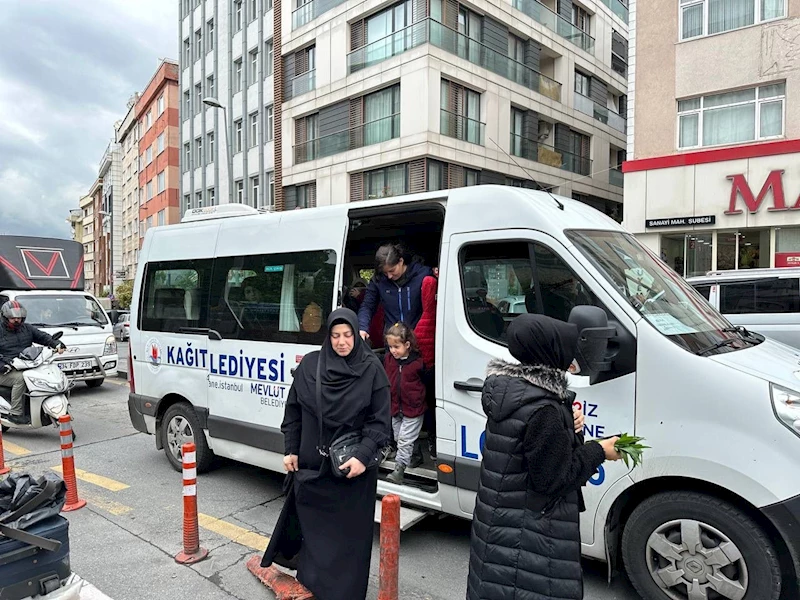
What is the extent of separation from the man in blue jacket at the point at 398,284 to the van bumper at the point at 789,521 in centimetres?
272

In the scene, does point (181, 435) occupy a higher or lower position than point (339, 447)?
lower

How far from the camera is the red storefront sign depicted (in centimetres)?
1403

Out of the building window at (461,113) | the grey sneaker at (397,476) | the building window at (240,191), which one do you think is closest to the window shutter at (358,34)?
the building window at (461,113)

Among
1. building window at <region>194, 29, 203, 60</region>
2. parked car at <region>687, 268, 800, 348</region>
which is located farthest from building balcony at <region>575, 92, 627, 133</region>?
building window at <region>194, 29, 203, 60</region>

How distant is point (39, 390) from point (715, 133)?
16.1 m

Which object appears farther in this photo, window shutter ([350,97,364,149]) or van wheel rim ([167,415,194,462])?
window shutter ([350,97,364,149])

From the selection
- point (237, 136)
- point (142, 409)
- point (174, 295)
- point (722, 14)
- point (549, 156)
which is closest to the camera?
point (174, 295)

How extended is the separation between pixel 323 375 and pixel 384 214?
6.04 ft

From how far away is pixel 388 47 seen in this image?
2102 cm

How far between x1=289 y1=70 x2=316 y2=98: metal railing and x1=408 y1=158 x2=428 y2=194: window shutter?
22.7 ft

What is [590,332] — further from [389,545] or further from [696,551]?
[389,545]

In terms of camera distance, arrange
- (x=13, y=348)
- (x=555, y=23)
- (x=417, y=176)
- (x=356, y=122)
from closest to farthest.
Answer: (x=13, y=348), (x=417, y=176), (x=356, y=122), (x=555, y=23)

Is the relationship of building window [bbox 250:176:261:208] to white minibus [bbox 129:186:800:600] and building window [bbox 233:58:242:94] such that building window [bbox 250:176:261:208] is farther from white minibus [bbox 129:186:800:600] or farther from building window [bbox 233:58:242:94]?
white minibus [bbox 129:186:800:600]

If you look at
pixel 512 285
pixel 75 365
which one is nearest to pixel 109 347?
pixel 75 365
